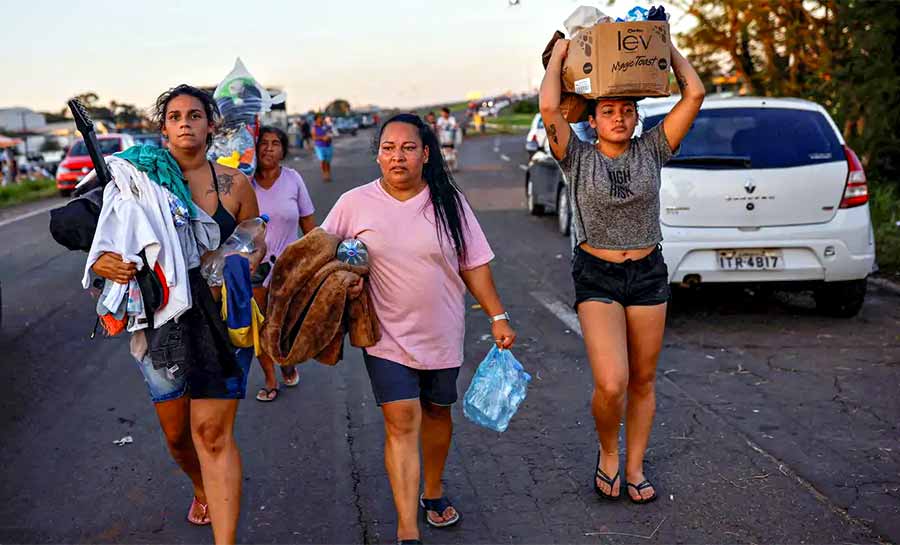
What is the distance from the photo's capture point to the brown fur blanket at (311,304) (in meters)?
3.73

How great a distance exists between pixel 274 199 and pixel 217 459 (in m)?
2.68

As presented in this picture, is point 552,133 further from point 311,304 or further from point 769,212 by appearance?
point 769,212

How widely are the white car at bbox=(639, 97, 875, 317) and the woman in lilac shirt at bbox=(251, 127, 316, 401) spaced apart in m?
2.88

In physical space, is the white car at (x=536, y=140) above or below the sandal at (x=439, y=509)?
above

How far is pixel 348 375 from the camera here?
22.4ft

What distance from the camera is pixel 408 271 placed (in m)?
3.82

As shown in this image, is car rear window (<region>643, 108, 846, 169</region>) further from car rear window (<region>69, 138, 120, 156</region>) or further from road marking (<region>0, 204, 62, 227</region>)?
car rear window (<region>69, 138, 120, 156</region>)

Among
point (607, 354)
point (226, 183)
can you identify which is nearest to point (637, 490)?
point (607, 354)

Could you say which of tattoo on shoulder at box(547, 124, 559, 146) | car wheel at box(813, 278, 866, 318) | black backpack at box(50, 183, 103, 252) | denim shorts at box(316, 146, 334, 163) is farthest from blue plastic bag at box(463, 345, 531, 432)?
denim shorts at box(316, 146, 334, 163)

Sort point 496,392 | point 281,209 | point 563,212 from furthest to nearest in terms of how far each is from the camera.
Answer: point 563,212
point 281,209
point 496,392

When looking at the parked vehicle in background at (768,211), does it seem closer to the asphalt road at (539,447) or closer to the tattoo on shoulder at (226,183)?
the asphalt road at (539,447)

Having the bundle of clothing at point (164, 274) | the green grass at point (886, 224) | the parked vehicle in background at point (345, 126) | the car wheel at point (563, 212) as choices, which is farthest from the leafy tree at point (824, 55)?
the parked vehicle in background at point (345, 126)

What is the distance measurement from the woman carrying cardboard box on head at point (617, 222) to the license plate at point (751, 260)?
3146 millimetres

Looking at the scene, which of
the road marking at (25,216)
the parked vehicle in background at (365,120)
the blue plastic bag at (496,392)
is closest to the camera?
the blue plastic bag at (496,392)
